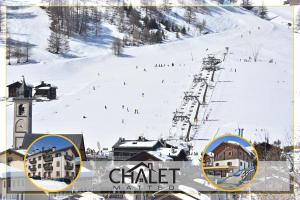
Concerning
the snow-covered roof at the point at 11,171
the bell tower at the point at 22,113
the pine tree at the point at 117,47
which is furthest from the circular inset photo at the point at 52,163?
the pine tree at the point at 117,47

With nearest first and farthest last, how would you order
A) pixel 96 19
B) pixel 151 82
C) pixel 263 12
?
pixel 151 82 < pixel 96 19 < pixel 263 12

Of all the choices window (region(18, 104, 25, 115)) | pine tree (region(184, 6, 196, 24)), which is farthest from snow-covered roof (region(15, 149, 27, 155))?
pine tree (region(184, 6, 196, 24))

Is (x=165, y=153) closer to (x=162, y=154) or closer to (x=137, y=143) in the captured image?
(x=162, y=154)

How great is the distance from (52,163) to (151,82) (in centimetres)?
216

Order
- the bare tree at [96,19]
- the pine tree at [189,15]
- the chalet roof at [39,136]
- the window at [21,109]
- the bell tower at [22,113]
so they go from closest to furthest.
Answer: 1. the chalet roof at [39,136]
2. the bell tower at [22,113]
3. the window at [21,109]
4. the pine tree at [189,15]
5. the bare tree at [96,19]

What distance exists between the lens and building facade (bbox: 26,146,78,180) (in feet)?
32.7

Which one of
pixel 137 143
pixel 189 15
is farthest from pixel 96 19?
pixel 137 143

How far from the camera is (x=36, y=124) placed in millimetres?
10336

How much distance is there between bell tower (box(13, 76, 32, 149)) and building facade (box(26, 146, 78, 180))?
1.49 ft

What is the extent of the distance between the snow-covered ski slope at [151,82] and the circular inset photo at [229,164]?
242mm

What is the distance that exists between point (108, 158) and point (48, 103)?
4.15 feet

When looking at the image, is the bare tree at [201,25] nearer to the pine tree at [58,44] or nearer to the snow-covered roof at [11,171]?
the pine tree at [58,44]

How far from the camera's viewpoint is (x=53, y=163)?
9969 millimetres

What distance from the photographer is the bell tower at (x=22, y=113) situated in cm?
1030
